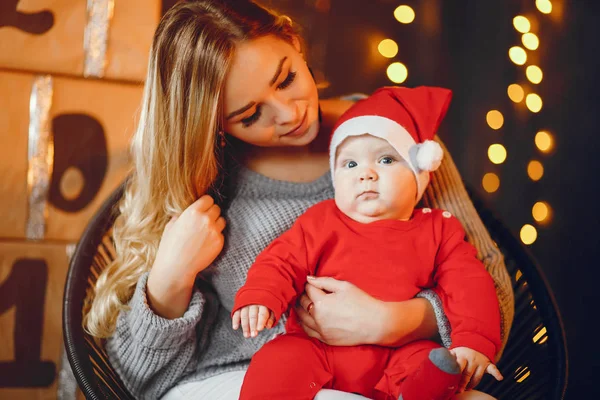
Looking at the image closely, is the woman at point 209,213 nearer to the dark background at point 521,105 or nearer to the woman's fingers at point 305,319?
the woman's fingers at point 305,319

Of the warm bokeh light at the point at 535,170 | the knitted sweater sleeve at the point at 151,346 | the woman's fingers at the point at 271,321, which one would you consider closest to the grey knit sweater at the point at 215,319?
the knitted sweater sleeve at the point at 151,346

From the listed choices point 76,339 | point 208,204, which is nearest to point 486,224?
point 208,204

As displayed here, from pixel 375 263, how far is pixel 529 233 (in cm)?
93

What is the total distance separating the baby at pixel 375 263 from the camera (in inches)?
35.0

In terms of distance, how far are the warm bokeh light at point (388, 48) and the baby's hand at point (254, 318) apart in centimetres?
106

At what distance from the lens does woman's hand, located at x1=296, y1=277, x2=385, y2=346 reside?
93 cm

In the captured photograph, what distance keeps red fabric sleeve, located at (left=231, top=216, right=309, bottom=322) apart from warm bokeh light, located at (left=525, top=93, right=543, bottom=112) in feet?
3.21

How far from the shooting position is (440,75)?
5.67ft

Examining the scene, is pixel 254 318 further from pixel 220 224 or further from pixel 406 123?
pixel 406 123

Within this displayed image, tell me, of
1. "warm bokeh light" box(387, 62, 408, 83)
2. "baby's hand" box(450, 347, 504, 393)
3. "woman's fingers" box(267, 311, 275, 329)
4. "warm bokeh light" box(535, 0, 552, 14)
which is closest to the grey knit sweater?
"woman's fingers" box(267, 311, 275, 329)

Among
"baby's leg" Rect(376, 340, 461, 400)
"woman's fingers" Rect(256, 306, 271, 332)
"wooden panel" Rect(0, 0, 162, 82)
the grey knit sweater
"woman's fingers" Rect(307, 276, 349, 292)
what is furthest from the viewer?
"wooden panel" Rect(0, 0, 162, 82)

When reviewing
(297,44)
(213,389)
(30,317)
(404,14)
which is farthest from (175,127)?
(404,14)

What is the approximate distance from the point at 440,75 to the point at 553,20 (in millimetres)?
352

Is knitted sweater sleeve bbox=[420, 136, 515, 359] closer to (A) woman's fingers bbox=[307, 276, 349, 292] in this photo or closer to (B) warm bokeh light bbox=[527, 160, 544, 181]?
(A) woman's fingers bbox=[307, 276, 349, 292]
